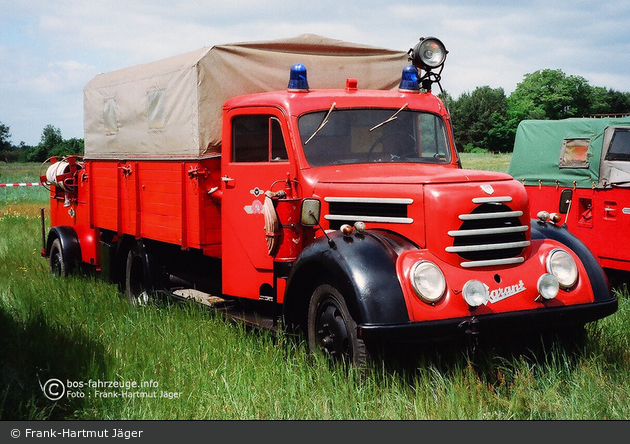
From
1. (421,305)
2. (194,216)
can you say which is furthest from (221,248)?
(421,305)

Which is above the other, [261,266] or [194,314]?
[261,266]

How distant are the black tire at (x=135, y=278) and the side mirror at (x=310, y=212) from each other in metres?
3.75

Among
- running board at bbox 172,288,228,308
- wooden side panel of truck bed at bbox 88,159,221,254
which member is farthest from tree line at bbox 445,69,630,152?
running board at bbox 172,288,228,308

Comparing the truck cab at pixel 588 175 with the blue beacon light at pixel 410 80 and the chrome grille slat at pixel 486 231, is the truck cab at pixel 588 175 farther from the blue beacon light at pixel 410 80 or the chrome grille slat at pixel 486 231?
the chrome grille slat at pixel 486 231

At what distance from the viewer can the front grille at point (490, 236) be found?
5.56 m

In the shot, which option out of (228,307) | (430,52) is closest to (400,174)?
(430,52)

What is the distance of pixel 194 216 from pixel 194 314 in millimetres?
985

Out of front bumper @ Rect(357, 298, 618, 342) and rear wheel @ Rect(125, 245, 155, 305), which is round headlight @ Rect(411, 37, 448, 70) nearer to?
front bumper @ Rect(357, 298, 618, 342)

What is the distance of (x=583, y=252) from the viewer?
6.11m

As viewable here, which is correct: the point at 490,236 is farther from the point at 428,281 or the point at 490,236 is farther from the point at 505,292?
the point at 428,281

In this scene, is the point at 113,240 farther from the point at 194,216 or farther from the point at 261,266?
the point at 261,266

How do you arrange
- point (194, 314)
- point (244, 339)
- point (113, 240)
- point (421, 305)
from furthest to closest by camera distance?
point (113, 240), point (194, 314), point (244, 339), point (421, 305)

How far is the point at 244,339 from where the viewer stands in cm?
657

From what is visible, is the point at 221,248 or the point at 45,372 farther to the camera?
the point at 221,248
